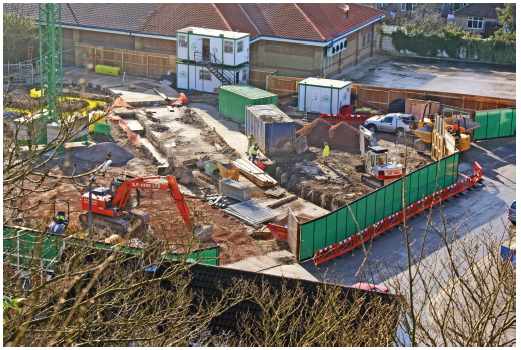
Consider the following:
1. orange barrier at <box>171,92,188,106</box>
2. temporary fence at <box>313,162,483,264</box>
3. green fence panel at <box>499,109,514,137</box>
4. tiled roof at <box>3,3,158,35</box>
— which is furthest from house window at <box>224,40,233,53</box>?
temporary fence at <box>313,162,483,264</box>

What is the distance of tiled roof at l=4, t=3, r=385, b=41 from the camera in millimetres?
56500

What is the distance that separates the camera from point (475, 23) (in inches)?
2844

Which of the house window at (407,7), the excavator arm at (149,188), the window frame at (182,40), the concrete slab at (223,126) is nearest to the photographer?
the excavator arm at (149,188)

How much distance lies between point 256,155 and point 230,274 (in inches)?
711

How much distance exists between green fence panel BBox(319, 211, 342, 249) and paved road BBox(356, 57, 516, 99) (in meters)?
28.1

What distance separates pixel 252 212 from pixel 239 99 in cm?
1488

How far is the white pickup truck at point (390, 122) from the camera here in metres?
44.4

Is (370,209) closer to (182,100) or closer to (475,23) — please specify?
(182,100)

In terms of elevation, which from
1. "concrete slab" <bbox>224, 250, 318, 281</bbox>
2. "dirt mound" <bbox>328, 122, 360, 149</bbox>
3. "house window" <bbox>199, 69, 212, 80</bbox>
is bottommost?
"concrete slab" <bbox>224, 250, 318, 281</bbox>

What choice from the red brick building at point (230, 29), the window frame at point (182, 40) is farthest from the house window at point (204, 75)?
the red brick building at point (230, 29)

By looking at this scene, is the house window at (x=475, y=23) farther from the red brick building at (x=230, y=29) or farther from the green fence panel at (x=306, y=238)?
the green fence panel at (x=306, y=238)

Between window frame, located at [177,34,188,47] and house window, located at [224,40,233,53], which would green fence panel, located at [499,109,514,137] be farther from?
window frame, located at [177,34,188,47]

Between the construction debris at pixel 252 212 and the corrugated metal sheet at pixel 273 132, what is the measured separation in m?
6.56

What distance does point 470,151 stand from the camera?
137 feet
